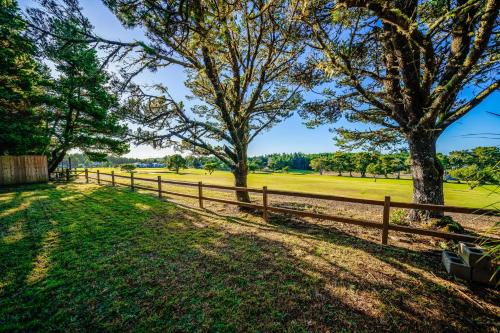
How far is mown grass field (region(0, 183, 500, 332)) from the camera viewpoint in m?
2.82

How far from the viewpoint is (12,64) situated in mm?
12977

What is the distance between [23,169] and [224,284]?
70.5ft

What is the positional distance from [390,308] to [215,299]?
108 inches

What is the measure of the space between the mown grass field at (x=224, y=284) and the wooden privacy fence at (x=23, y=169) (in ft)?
45.2

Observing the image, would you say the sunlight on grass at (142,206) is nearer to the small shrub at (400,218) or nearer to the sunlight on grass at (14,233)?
the sunlight on grass at (14,233)

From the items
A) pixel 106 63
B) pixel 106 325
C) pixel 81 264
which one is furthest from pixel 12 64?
pixel 106 325

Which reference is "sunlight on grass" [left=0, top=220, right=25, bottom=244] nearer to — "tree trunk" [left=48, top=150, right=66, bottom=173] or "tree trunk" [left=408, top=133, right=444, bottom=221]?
"tree trunk" [left=408, top=133, right=444, bottom=221]

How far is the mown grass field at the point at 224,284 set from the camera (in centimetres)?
282

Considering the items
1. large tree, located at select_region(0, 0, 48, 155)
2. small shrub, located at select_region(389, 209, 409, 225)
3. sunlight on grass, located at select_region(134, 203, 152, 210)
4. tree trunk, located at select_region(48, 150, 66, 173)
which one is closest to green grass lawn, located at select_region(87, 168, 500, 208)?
small shrub, located at select_region(389, 209, 409, 225)

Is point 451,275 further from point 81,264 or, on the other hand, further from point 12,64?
point 12,64

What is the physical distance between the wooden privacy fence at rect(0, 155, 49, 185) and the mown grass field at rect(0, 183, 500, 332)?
1379 cm

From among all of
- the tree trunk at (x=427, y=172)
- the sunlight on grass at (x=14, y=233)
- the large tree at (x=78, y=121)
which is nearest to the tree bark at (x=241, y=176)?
the tree trunk at (x=427, y=172)

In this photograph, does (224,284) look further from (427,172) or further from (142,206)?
(142,206)

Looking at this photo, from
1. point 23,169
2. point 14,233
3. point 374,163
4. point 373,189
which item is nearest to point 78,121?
point 23,169
